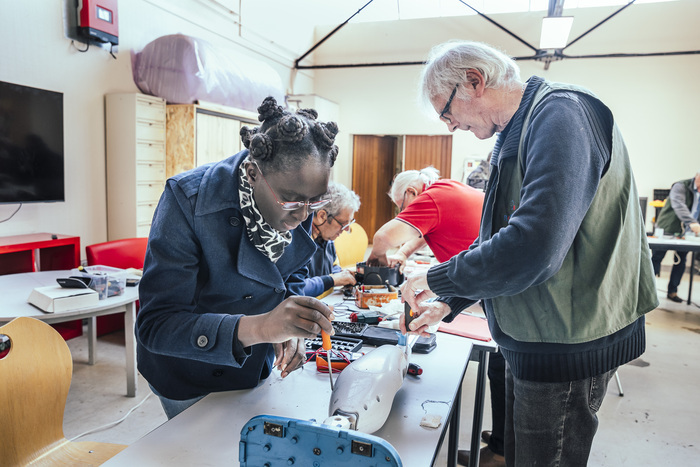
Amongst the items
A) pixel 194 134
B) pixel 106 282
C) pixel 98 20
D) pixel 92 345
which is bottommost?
pixel 92 345

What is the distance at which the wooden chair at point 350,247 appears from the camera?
3850mm

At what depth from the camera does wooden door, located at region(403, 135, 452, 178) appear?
7.59 metres

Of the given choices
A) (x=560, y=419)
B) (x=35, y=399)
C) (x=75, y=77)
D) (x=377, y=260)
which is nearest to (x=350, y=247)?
(x=377, y=260)

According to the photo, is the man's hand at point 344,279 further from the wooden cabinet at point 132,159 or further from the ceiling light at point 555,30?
the ceiling light at point 555,30

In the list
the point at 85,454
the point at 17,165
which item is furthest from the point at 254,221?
the point at 17,165

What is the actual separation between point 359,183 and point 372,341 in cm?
666

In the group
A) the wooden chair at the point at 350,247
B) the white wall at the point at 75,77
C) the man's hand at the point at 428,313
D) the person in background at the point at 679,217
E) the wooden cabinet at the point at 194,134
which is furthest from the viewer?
the person in background at the point at 679,217

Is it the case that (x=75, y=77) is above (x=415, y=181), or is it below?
above

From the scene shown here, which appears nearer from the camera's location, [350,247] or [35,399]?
[35,399]

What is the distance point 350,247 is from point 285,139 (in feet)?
9.98

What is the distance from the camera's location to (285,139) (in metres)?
0.99

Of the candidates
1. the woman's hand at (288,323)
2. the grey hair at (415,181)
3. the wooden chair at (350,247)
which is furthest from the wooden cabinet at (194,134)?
the woman's hand at (288,323)

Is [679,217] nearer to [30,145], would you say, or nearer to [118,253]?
[118,253]

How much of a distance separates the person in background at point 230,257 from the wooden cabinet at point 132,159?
3173 mm
